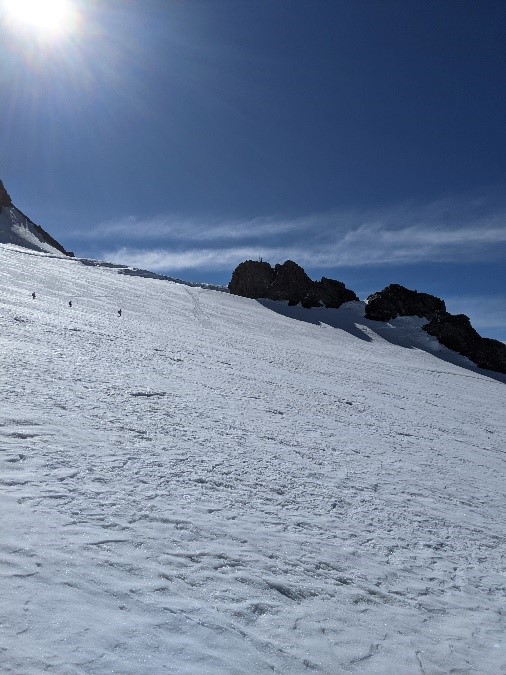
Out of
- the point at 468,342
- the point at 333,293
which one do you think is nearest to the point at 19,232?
the point at 333,293

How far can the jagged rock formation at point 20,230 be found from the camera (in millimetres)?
90875

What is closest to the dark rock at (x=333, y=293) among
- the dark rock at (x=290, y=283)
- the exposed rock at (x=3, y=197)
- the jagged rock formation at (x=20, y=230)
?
the dark rock at (x=290, y=283)

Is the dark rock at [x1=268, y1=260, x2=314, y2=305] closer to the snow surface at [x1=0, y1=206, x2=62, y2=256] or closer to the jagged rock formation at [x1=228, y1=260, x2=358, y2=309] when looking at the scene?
the jagged rock formation at [x1=228, y1=260, x2=358, y2=309]

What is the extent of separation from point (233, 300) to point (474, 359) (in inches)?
965

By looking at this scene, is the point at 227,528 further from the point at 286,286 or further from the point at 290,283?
the point at 290,283

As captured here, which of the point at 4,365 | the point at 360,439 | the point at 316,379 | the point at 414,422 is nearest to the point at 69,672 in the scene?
the point at 4,365

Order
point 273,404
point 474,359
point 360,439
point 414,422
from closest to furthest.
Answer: point 360,439 → point 273,404 → point 414,422 → point 474,359

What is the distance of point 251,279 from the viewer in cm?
5812

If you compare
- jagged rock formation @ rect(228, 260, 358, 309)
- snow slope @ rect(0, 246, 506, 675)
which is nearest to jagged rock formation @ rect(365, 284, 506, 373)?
jagged rock formation @ rect(228, 260, 358, 309)

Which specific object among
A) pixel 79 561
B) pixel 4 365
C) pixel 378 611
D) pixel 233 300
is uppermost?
pixel 233 300

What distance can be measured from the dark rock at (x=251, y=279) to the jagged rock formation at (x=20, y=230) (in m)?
49.0

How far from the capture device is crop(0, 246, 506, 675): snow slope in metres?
3.57

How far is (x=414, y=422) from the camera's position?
44.9 feet

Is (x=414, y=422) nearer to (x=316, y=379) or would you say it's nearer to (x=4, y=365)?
(x=316, y=379)
